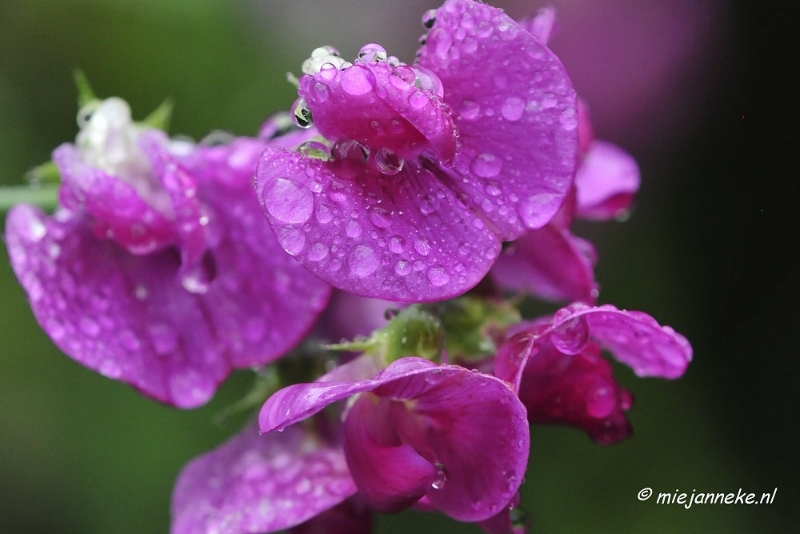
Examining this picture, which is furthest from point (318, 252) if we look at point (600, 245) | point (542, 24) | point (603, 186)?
point (600, 245)

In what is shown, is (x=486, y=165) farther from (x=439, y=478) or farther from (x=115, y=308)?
(x=115, y=308)

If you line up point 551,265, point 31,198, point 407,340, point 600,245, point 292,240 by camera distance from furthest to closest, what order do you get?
point 600,245 < point 31,198 < point 551,265 < point 407,340 < point 292,240

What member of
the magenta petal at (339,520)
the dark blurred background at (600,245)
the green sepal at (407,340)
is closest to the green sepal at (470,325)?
the green sepal at (407,340)

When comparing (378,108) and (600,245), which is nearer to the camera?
(378,108)

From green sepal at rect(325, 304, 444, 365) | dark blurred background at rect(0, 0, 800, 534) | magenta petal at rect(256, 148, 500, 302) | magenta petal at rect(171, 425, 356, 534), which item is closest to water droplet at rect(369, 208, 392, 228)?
magenta petal at rect(256, 148, 500, 302)

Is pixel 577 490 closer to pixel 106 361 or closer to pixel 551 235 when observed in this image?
pixel 551 235

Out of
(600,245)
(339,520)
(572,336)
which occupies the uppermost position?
(572,336)

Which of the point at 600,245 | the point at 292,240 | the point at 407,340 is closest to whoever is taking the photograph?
the point at 292,240

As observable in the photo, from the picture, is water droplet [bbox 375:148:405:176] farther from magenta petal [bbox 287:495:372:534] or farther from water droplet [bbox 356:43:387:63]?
magenta petal [bbox 287:495:372:534]
